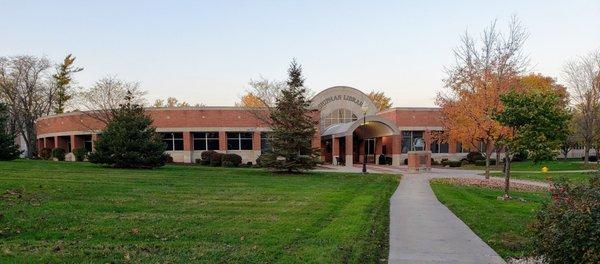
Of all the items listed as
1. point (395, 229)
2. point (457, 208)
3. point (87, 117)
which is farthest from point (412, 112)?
point (395, 229)

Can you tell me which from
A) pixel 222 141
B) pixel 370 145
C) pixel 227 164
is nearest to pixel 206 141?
pixel 222 141

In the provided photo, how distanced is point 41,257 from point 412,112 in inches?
1694

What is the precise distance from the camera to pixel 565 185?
5984mm

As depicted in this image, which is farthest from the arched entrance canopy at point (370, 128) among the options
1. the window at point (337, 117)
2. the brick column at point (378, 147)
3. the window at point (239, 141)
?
the window at point (239, 141)

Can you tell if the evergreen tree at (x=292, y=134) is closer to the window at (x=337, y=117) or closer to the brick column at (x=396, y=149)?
the brick column at (x=396, y=149)

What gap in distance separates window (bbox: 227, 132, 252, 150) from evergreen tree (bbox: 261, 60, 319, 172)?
18.1 meters

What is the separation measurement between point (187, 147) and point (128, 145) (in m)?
18.0

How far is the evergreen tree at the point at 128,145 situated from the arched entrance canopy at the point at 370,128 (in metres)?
16.3

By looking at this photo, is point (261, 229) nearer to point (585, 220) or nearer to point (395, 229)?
point (395, 229)

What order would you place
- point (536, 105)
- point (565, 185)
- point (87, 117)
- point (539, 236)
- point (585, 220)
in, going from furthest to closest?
point (87, 117), point (536, 105), point (565, 185), point (539, 236), point (585, 220)

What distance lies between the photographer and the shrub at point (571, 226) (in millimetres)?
4680

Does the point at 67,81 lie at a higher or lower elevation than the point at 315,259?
higher

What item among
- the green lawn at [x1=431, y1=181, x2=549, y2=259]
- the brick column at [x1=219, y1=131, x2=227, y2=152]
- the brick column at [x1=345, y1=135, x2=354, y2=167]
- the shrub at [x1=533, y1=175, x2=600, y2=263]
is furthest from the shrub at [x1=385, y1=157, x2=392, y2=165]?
the shrub at [x1=533, y1=175, x2=600, y2=263]

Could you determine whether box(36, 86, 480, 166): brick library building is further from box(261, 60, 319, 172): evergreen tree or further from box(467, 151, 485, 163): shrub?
box(261, 60, 319, 172): evergreen tree
